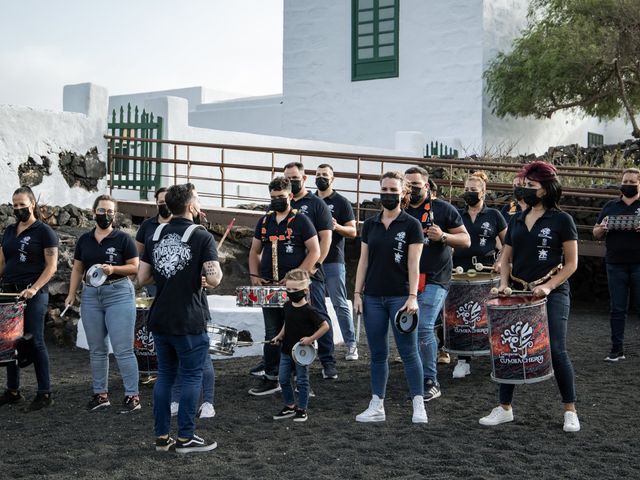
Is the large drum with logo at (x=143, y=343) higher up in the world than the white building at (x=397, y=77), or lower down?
lower down

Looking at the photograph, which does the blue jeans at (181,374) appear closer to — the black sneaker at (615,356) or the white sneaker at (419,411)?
the white sneaker at (419,411)

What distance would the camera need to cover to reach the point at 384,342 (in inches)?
269

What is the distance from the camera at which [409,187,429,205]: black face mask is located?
759 centimetres

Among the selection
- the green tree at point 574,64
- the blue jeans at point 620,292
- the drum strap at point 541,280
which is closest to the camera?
the drum strap at point 541,280

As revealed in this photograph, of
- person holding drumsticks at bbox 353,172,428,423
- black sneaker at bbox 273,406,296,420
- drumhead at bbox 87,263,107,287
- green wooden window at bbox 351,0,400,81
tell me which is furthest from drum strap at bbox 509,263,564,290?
green wooden window at bbox 351,0,400,81

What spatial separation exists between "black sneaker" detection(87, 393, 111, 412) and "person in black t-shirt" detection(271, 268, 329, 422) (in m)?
1.62

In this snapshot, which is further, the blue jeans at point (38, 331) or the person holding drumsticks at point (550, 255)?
the blue jeans at point (38, 331)

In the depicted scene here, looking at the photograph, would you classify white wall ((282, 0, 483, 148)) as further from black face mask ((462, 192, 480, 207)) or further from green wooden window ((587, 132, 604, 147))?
black face mask ((462, 192, 480, 207))

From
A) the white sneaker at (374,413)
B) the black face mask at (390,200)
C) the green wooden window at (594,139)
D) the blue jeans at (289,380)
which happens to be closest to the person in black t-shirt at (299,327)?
the blue jeans at (289,380)

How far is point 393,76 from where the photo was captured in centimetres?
2309

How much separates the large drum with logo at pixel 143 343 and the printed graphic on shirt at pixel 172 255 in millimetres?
2136

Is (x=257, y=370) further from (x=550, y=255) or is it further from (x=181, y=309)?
(x=550, y=255)

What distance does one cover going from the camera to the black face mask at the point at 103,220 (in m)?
7.42

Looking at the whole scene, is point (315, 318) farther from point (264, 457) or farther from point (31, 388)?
point (31, 388)
